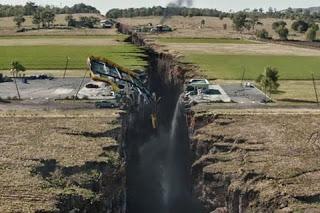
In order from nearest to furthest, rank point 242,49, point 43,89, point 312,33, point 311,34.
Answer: point 43,89 < point 242,49 < point 312,33 < point 311,34

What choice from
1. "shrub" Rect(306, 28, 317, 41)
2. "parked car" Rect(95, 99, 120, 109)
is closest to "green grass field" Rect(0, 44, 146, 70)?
"parked car" Rect(95, 99, 120, 109)

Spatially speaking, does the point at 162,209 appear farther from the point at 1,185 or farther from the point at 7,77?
the point at 7,77

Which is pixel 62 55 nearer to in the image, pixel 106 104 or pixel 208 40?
pixel 208 40

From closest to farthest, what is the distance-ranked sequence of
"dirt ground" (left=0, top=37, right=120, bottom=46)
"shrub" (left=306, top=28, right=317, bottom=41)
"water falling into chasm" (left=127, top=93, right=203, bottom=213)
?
1. "water falling into chasm" (left=127, top=93, right=203, bottom=213)
2. "dirt ground" (left=0, top=37, right=120, bottom=46)
3. "shrub" (left=306, top=28, right=317, bottom=41)

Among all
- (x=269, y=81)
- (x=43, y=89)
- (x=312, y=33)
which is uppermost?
(x=269, y=81)

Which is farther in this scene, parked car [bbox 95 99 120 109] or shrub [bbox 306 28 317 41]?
shrub [bbox 306 28 317 41]

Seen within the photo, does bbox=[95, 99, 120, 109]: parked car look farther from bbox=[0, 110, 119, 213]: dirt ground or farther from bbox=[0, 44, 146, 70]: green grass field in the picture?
bbox=[0, 44, 146, 70]: green grass field

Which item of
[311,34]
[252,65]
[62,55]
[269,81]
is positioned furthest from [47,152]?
[311,34]
